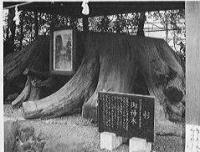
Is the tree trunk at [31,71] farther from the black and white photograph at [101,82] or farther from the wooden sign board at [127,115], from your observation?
the wooden sign board at [127,115]

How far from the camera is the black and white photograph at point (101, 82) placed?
2662 mm

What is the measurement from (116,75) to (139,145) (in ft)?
4.37

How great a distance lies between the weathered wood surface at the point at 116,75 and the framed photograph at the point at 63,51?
17cm

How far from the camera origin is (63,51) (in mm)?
4320

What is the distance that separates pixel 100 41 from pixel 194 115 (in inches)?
108

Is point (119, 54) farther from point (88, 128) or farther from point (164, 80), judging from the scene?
point (88, 128)

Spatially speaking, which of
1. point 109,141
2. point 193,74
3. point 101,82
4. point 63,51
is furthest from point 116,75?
point 193,74

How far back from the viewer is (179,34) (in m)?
4.12

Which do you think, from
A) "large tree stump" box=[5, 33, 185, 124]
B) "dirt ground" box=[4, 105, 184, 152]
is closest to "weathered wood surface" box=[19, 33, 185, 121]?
"large tree stump" box=[5, 33, 185, 124]

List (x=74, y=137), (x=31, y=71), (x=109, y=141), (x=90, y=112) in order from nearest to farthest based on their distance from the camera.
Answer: (x=109, y=141) < (x=74, y=137) < (x=90, y=112) < (x=31, y=71)

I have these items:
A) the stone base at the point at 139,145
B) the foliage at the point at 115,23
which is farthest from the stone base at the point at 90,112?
the foliage at the point at 115,23

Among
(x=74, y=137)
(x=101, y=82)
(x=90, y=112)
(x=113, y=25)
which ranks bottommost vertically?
(x=74, y=137)

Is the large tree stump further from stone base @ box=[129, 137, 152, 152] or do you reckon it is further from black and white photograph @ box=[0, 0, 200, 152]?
stone base @ box=[129, 137, 152, 152]

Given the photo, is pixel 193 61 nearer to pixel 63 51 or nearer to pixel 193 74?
pixel 193 74
